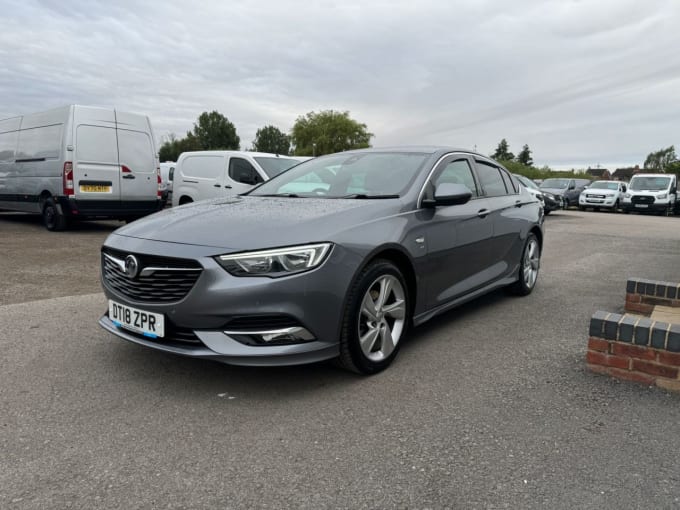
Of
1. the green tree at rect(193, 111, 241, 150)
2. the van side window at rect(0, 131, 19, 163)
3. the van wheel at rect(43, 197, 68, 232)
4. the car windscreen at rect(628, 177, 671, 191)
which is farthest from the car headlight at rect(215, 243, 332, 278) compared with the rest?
the green tree at rect(193, 111, 241, 150)

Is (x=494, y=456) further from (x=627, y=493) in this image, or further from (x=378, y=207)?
(x=378, y=207)

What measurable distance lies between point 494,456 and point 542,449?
26 centimetres

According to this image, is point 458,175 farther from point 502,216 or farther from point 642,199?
point 642,199

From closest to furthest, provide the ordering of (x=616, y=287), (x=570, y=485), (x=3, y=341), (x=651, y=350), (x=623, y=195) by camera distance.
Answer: (x=570, y=485), (x=651, y=350), (x=3, y=341), (x=616, y=287), (x=623, y=195)

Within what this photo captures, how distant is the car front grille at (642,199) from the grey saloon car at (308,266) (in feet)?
75.9

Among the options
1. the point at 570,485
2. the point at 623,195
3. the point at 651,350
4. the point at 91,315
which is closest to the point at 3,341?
the point at 91,315

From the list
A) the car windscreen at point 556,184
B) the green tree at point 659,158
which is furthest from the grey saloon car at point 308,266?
the green tree at point 659,158

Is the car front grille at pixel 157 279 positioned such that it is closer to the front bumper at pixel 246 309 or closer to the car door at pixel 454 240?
the front bumper at pixel 246 309

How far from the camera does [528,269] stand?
5.79 meters

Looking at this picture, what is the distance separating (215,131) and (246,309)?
9888 cm

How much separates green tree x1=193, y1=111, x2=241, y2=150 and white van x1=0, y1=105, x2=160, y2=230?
287 ft

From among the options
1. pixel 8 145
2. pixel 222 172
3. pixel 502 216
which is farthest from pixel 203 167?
pixel 502 216

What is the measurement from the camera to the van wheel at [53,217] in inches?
413

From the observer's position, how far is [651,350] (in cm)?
328
